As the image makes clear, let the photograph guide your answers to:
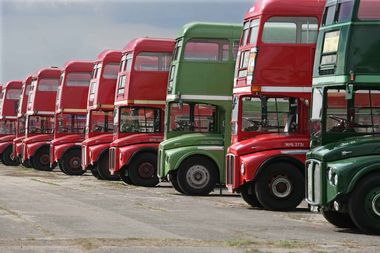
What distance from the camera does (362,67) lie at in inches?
594

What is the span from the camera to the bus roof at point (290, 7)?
66.1 ft

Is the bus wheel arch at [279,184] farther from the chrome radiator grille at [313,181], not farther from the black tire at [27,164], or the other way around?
the black tire at [27,164]

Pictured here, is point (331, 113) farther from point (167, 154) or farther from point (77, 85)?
point (77, 85)

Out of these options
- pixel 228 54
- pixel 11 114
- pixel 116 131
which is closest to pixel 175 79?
pixel 228 54

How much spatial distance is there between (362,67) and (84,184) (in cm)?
1621

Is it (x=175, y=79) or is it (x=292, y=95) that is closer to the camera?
(x=292, y=95)

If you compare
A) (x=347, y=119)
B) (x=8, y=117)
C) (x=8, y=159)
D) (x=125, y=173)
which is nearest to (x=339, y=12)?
(x=347, y=119)

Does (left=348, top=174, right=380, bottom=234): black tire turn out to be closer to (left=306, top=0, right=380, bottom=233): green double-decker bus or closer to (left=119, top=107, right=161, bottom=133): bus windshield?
(left=306, top=0, right=380, bottom=233): green double-decker bus

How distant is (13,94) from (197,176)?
28361 mm

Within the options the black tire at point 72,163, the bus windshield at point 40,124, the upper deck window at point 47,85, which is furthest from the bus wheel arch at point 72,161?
the upper deck window at point 47,85

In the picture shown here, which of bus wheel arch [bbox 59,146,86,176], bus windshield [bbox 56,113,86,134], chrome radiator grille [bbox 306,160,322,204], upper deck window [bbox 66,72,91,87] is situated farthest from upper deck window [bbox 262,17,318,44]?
bus windshield [bbox 56,113,86,134]

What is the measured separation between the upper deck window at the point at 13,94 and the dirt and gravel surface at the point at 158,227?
1091 inches

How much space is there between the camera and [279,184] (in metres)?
19.2

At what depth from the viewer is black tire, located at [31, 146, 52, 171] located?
41562mm
